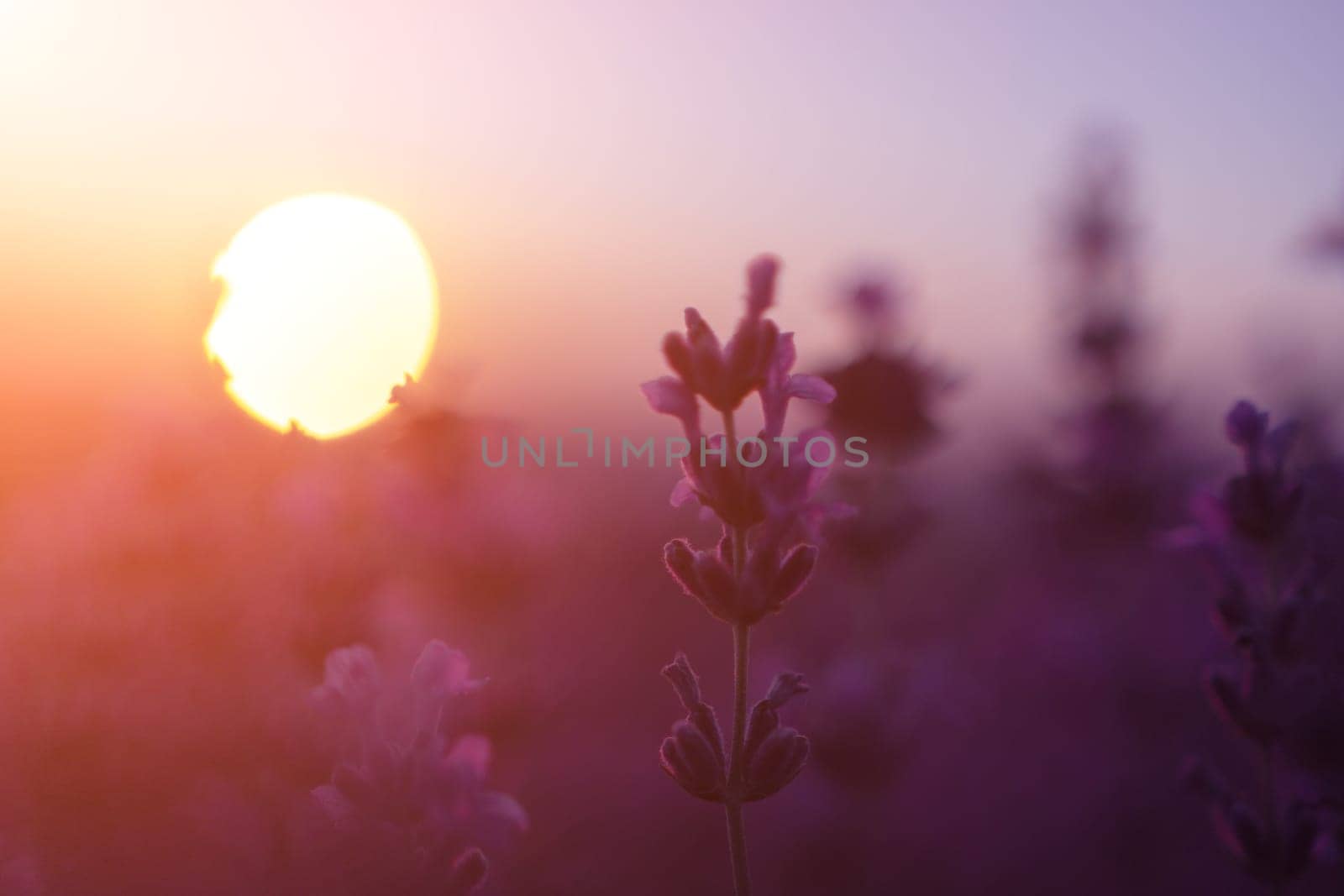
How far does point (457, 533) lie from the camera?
16.4 ft

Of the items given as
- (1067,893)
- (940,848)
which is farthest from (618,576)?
(1067,893)

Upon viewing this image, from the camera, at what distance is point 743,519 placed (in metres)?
1.77

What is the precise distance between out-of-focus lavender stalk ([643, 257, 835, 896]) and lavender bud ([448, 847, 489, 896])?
0.42m

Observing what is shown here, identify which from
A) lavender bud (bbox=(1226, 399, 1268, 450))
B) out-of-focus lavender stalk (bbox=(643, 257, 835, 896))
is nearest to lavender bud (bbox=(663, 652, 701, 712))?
out-of-focus lavender stalk (bbox=(643, 257, 835, 896))

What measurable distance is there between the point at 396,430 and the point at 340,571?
2.24ft

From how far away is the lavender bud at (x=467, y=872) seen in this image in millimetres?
1830

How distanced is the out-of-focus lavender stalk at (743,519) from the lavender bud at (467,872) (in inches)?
16.4

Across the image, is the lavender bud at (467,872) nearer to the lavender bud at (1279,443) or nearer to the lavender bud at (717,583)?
the lavender bud at (717,583)

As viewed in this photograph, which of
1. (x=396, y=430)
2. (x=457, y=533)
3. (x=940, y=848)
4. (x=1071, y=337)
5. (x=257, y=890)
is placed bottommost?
(x=940, y=848)

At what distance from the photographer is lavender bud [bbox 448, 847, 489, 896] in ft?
6.00

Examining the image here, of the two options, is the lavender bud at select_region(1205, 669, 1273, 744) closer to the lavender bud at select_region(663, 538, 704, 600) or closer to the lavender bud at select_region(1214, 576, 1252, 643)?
the lavender bud at select_region(1214, 576, 1252, 643)

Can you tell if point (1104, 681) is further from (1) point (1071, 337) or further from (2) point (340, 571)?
(2) point (340, 571)

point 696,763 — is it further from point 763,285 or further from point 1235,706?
point 1235,706

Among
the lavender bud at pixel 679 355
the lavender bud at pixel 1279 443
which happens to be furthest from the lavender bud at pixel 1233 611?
the lavender bud at pixel 679 355
